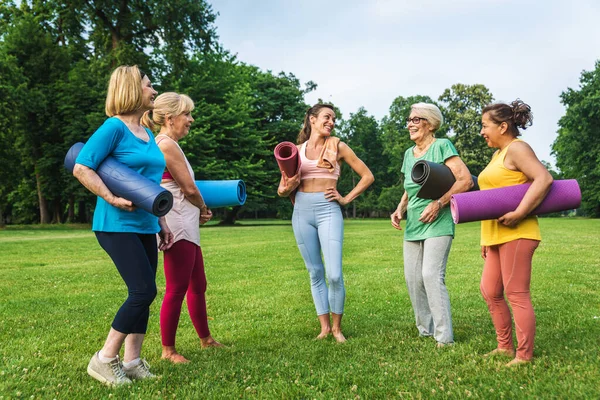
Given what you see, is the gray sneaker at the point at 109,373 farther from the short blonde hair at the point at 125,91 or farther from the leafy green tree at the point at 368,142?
the leafy green tree at the point at 368,142

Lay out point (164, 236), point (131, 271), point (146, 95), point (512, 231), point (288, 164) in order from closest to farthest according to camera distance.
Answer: point (131, 271)
point (146, 95)
point (512, 231)
point (164, 236)
point (288, 164)

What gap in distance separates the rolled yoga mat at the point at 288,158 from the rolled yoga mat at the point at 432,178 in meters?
1.26

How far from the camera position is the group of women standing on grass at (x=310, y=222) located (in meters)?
3.91

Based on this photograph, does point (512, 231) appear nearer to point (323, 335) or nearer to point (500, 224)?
point (500, 224)

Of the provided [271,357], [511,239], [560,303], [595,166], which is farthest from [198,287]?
[595,166]

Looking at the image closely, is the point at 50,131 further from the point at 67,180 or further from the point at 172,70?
the point at 172,70

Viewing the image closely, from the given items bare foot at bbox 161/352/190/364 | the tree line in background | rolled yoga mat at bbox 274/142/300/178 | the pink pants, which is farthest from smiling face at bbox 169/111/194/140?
the tree line in background

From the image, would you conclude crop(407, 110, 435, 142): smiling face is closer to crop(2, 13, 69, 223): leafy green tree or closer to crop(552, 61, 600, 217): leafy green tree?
crop(2, 13, 69, 223): leafy green tree

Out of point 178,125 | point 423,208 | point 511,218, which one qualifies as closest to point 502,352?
point 511,218

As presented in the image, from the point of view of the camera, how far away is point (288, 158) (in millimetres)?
5301

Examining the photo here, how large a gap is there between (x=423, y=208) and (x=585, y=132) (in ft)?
168

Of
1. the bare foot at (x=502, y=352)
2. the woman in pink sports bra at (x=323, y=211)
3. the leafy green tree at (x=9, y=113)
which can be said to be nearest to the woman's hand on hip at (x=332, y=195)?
the woman in pink sports bra at (x=323, y=211)

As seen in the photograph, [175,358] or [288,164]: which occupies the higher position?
[288,164]

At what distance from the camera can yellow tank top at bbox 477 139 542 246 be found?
4336 millimetres
